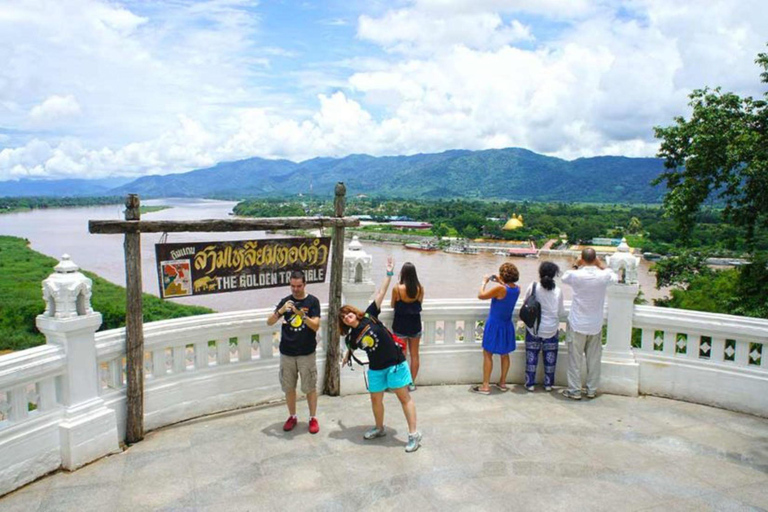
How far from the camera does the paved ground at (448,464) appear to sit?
13.3ft

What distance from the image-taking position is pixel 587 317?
593cm

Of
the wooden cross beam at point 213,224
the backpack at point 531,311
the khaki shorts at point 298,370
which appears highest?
the wooden cross beam at point 213,224

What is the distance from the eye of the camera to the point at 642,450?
486 centimetres

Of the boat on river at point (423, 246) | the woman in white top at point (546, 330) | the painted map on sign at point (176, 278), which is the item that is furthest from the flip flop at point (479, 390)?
the boat on river at point (423, 246)

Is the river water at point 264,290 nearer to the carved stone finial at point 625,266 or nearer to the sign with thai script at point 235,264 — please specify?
the sign with thai script at point 235,264

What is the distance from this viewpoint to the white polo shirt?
19.1 feet

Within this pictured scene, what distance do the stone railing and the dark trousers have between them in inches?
9.5

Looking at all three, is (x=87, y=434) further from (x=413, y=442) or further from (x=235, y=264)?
(x=413, y=442)

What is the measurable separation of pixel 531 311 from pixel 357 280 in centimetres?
182

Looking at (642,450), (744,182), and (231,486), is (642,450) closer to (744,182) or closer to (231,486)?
(231,486)

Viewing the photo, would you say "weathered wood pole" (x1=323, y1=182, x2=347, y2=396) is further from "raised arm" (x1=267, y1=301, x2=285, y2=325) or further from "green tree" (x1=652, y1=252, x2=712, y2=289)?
"green tree" (x1=652, y1=252, x2=712, y2=289)

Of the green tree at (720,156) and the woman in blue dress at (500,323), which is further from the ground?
the green tree at (720,156)

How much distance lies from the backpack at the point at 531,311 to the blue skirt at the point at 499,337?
0.19m

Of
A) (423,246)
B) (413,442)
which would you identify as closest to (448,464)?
(413,442)
